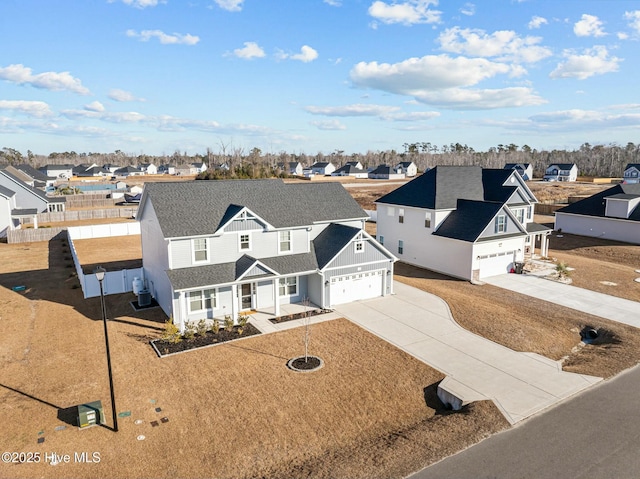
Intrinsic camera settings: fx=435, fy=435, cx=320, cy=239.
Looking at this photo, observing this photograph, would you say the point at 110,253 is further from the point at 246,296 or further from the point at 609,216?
the point at 609,216

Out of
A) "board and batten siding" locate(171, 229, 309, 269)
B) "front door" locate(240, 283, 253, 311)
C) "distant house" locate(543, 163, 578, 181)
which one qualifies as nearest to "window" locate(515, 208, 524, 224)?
"board and batten siding" locate(171, 229, 309, 269)

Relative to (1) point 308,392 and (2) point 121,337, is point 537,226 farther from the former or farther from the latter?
(2) point 121,337

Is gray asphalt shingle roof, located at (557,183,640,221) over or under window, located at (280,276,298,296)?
over

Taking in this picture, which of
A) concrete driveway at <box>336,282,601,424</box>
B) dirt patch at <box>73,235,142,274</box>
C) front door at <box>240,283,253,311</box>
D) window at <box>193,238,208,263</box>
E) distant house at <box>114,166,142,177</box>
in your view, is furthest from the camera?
distant house at <box>114,166,142,177</box>

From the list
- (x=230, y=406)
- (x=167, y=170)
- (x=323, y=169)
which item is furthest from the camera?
(x=167, y=170)

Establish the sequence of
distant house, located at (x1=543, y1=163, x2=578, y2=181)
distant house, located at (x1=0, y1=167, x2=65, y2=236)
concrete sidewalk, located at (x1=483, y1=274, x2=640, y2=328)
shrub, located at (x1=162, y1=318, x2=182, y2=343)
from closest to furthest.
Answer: shrub, located at (x1=162, y1=318, x2=182, y2=343)
concrete sidewalk, located at (x1=483, y1=274, x2=640, y2=328)
distant house, located at (x1=0, y1=167, x2=65, y2=236)
distant house, located at (x1=543, y1=163, x2=578, y2=181)

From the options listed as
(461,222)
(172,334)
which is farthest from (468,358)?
(461,222)

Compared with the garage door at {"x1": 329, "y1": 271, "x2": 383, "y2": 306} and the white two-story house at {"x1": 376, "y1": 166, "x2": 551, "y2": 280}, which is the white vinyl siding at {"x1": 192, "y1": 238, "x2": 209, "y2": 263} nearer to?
the garage door at {"x1": 329, "y1": 271, "x2": 383, "y2": 306}

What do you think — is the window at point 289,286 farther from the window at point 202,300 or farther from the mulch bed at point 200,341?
the window at point 202,300
